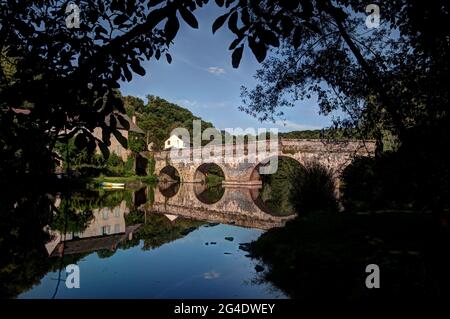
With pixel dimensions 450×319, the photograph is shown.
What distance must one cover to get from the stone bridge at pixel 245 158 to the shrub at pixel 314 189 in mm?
11303

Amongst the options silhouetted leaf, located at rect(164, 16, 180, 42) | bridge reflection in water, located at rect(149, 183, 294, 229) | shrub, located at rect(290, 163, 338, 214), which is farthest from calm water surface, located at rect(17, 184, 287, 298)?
silhouetted leaf, located at rect(164, 16, 180, 42)

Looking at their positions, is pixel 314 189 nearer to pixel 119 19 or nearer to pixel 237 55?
pixel 119 19

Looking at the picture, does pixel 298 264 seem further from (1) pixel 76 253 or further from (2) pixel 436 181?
(1) pixel 76 253

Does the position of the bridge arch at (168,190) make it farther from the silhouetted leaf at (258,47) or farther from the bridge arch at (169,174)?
the silhouetted leaf at (258,47)

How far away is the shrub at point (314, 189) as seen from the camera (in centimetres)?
1059

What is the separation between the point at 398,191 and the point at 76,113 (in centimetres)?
216

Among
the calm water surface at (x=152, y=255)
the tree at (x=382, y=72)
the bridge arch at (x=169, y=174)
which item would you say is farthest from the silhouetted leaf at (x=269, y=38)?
the bridge arch at (x=169, y=174)

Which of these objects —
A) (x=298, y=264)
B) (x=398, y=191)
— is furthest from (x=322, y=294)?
(x=398, y=191)

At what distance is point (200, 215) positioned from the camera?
16.3 metres

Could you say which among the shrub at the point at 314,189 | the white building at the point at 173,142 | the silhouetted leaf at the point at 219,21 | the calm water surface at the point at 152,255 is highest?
the white building at the point at 173,142

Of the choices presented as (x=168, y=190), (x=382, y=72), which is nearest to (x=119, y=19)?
(x=382, y=72)

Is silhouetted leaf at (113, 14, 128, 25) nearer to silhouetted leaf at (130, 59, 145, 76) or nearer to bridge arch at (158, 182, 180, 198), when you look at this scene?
silhouetted leaf at (130, 59, 145, 76)

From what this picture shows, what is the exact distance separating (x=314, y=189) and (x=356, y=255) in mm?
4979

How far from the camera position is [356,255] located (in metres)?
5.87
